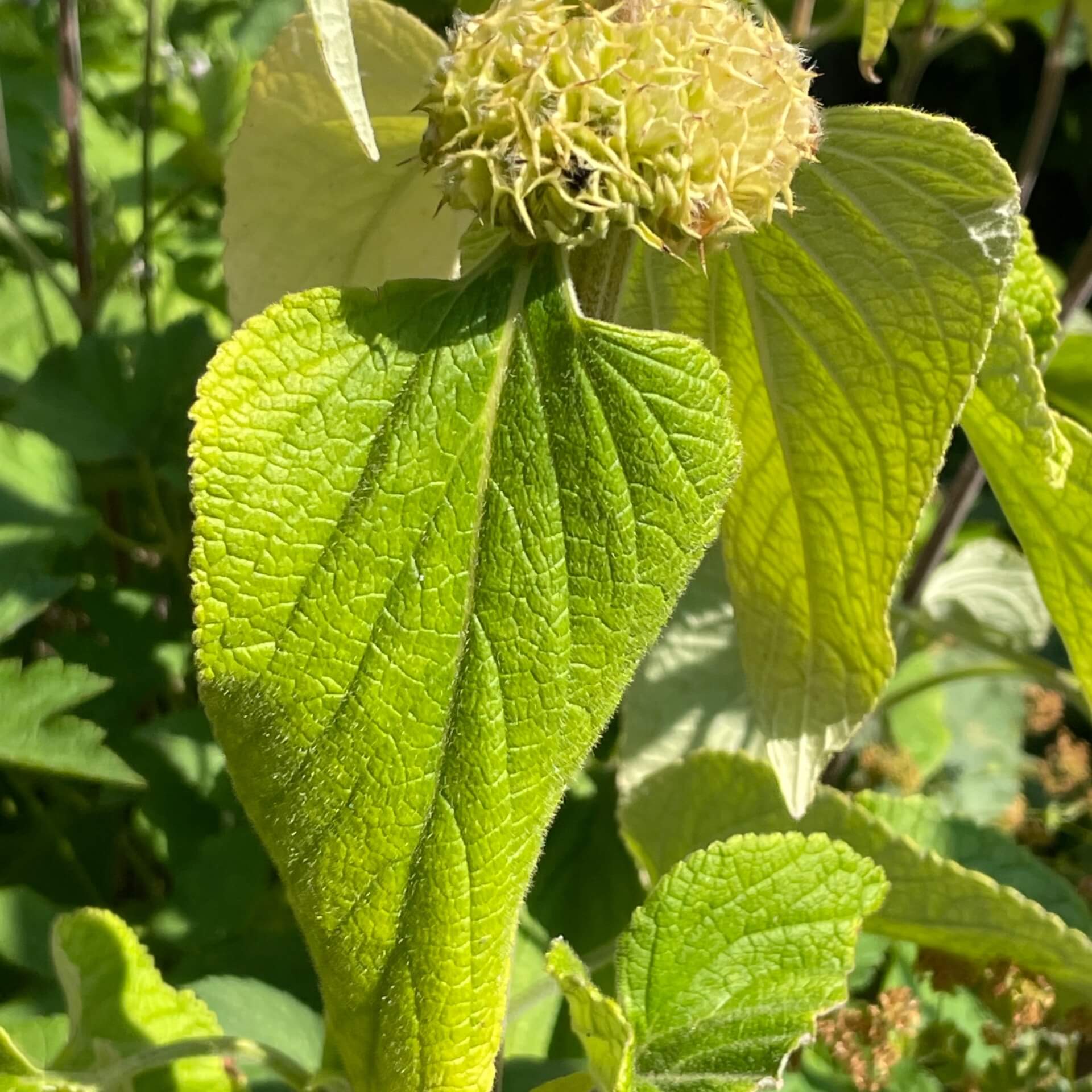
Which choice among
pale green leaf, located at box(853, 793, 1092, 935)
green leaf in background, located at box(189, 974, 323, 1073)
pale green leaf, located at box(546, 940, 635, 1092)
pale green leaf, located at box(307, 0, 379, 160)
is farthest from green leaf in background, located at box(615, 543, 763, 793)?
pale green leaf, located at box(307, 0, 379, 160)

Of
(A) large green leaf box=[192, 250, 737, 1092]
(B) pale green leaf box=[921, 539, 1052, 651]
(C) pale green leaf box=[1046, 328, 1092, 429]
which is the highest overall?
(A) large green leaf box=[192, 250, 737, 1092]

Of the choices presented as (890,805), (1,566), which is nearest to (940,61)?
(890,805)

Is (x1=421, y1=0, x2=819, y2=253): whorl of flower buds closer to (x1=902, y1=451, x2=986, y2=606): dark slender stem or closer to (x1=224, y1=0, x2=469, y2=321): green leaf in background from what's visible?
(x1=224, y1=0, x2=469, y2=321): green leaf in background

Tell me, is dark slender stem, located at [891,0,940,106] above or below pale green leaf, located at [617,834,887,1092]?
above

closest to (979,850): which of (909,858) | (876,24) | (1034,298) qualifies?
(909,858)

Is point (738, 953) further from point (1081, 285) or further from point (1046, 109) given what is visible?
point (1046, 109)

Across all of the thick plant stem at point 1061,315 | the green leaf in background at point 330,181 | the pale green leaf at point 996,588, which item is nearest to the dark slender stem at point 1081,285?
the thick plant stem at point 1061,315
